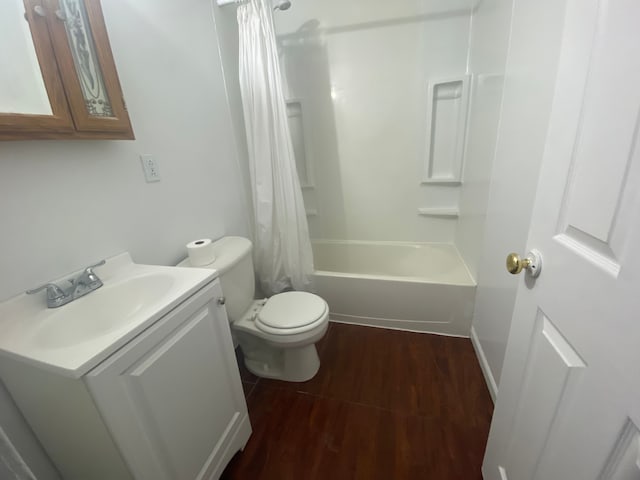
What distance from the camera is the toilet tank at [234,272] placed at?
1234 millimetres

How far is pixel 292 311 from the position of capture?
1410mm

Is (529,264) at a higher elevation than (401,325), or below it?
higher

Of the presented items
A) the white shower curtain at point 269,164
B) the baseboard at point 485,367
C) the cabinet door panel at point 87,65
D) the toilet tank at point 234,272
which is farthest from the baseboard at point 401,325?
the cabinet door panel at point 87,65

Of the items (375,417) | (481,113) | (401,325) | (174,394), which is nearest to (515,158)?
(481,113)

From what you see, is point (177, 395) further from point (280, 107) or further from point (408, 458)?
point (280, 107)

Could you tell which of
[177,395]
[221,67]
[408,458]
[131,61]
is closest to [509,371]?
[408,458]

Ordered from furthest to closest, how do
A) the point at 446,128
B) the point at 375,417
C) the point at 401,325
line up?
the point at 446,128 < the point at 401,325 < the point at 375,417

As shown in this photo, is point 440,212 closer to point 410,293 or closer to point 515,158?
point 410,293

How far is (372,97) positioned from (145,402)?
2152mm

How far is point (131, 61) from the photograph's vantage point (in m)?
1.06

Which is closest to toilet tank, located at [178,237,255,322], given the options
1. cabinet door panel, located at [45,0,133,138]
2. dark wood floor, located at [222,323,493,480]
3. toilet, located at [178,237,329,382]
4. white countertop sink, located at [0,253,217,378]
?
toilet, located at [178,237,329,382]

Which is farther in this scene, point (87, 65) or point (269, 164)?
point (269, 164)

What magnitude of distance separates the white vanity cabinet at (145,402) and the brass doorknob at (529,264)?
0.90 metres

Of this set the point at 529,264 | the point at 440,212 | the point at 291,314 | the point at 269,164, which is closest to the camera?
the point at 529,264
